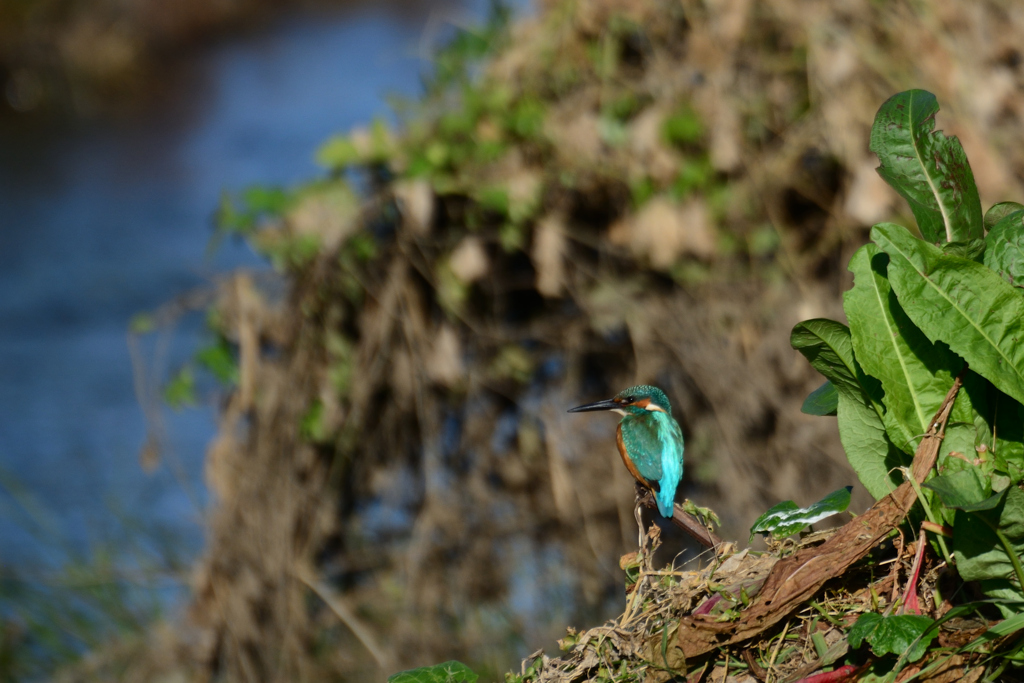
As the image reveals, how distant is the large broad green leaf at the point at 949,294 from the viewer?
1.01m

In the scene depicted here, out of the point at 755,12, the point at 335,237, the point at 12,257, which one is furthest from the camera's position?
the point at 12,257

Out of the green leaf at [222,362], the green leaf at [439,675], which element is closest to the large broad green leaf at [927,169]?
the green leaf at [439,675]

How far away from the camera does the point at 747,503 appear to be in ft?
10.8

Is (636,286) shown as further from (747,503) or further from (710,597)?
(710,597)

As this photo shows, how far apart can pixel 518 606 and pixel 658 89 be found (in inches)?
82.3

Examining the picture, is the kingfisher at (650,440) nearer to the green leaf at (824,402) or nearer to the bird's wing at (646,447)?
the bird's wing at (646,447)

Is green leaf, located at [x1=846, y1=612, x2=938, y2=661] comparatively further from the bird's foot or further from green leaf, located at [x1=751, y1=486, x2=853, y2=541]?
the bird's foot

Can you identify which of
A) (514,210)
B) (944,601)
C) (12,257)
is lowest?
(944,601)

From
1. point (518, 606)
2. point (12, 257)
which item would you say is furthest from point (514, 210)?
point (12, 257)

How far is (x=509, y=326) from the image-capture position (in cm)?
368

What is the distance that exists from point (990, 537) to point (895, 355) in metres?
0.23

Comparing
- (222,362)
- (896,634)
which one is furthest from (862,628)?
(222,362)

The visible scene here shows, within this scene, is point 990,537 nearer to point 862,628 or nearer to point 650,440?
point 862,628

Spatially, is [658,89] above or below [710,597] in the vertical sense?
above
